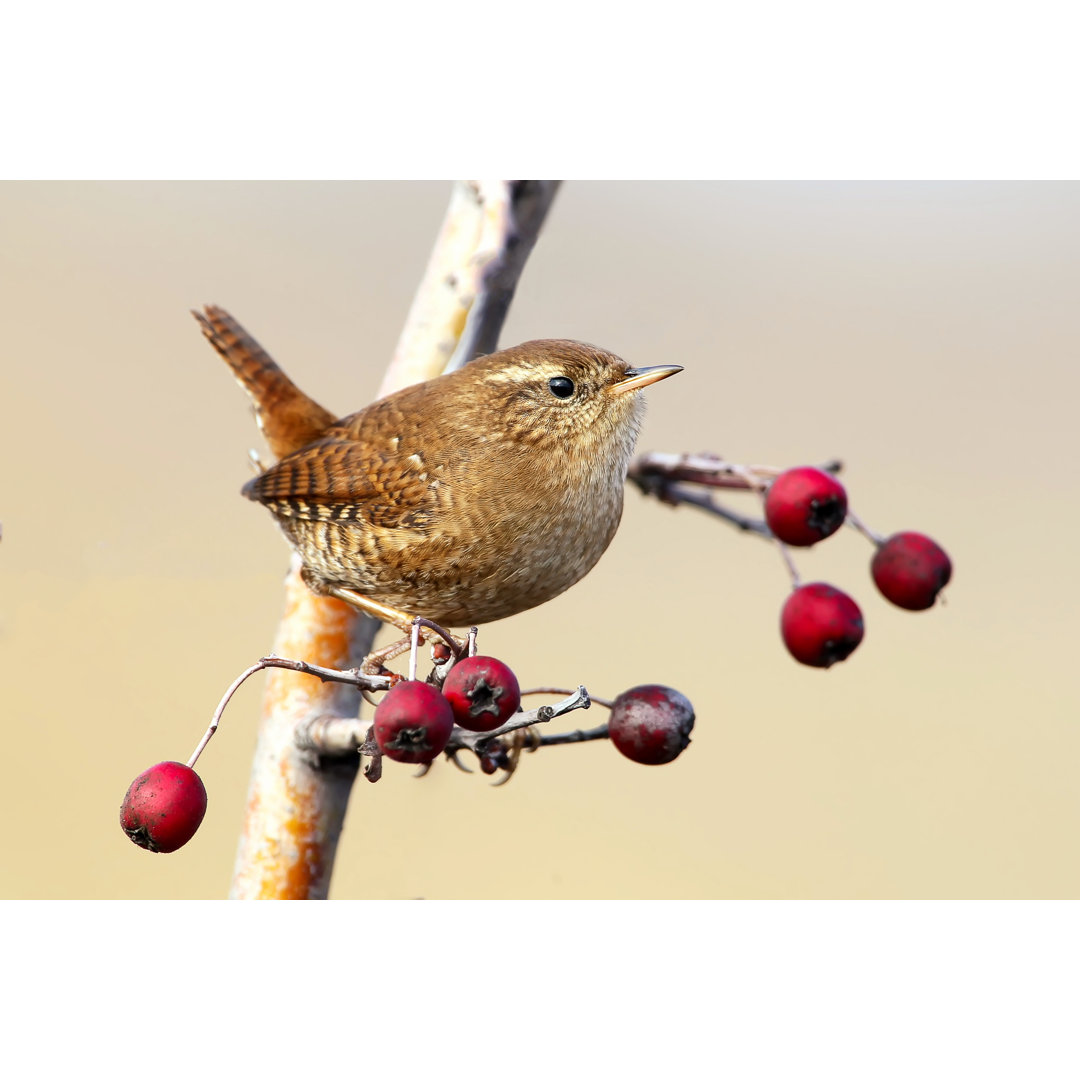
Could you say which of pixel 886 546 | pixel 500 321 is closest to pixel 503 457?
pixel 500 321

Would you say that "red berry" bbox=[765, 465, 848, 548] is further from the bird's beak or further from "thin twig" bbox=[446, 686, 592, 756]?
"thin twig" bbox=[446, 686, 592, 756]

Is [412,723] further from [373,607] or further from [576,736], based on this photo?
[373,607]

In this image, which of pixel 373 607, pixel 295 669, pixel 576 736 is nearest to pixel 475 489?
pixel 373 607

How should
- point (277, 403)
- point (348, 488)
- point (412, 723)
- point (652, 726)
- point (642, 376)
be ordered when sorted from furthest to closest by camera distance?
point (277, 403) < point (348, 488) < point (642, 376) < point (652, 726) < point (412, 723)

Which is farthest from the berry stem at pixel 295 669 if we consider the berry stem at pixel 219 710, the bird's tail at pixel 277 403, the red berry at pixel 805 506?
the bird's tail at pixel 277 403

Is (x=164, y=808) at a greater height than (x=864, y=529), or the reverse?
(x=864, y=529)

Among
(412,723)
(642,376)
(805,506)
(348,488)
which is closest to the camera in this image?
(412,723)

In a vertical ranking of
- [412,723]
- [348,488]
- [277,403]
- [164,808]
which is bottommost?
[164,808]
